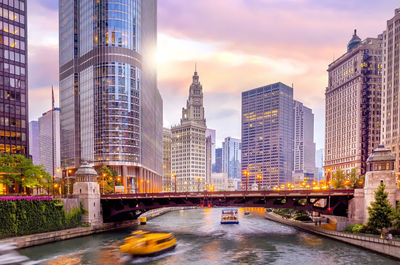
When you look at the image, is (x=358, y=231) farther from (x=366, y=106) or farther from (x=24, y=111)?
(x=366, y=106)

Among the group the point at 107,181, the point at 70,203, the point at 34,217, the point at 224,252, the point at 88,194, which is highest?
the point at 88,194

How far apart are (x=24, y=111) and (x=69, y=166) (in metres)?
50.1

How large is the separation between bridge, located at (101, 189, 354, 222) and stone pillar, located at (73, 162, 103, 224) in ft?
9.47

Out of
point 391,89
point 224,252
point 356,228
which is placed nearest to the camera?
point 224,252

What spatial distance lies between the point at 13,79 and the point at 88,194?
47234 millimetres

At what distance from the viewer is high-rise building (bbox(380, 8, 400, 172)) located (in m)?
138

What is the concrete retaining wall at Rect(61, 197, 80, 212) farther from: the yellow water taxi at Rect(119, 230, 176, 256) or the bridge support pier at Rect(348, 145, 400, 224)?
the bridge support pier at Rect(348, 145, 400, 224)

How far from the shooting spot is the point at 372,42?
179750 mm

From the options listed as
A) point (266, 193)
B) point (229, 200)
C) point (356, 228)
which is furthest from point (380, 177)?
point (229, 200)

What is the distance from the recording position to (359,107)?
562ft

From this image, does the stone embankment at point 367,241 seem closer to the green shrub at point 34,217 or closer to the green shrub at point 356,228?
the green shrub at point 356,228

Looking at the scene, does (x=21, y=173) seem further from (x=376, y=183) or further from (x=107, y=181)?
(x=376, y=183)

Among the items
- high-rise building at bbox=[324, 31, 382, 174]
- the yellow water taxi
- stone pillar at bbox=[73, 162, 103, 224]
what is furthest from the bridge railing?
high-rise building at bbox=[324, 31, 382, 174]

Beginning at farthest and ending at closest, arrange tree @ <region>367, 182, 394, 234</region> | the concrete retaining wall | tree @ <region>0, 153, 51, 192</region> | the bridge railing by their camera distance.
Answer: tree @ <region>0, 153, 51, 192</region> < the concrete retaining wall < the bridge railing < tree @ <region>367, 182, 394, 234</region>
